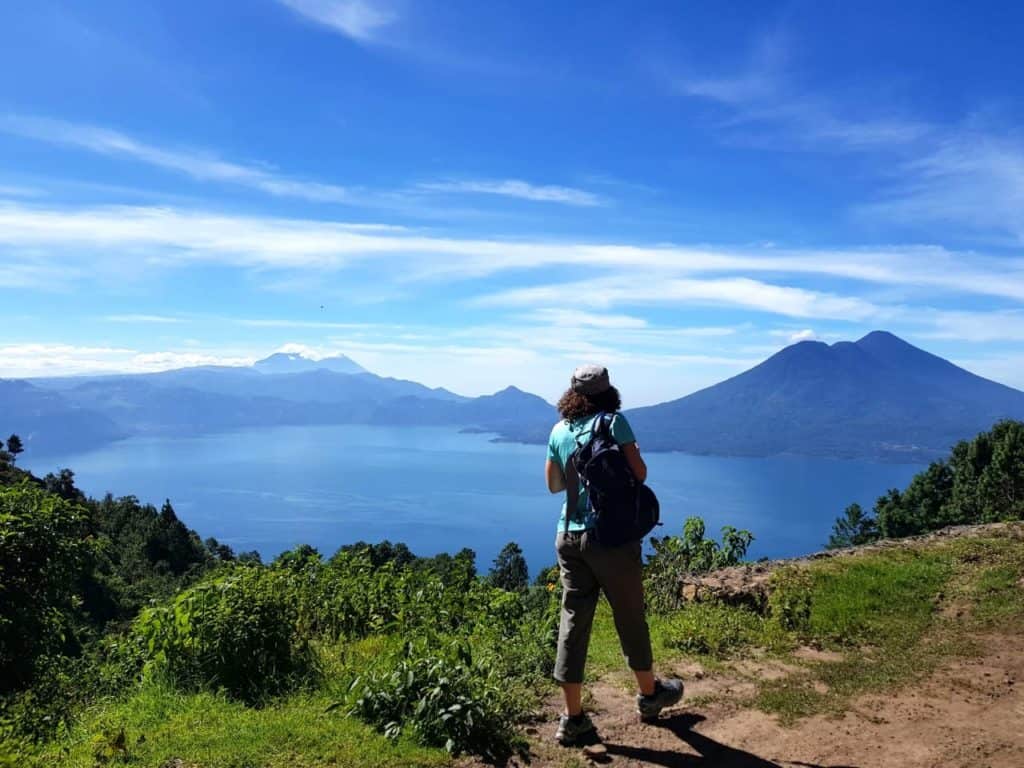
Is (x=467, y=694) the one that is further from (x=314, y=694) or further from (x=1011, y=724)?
(x=1011, y=724)

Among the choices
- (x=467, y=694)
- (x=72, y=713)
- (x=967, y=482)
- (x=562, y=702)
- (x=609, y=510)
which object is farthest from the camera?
Result: (x=967, y=482)

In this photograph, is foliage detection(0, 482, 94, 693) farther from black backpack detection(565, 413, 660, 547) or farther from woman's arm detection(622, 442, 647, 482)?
woman's arm detection(622, 442, 647, 482)

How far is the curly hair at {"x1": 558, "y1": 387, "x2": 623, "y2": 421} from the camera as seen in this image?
12.2 feet

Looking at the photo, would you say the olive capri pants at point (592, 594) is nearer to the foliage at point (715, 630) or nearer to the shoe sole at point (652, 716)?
the shoe sole at point (652, 716)

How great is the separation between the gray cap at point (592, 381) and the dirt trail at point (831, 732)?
1.90 metres

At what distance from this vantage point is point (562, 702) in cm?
429

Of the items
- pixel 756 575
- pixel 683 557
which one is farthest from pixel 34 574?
pixel 683 557

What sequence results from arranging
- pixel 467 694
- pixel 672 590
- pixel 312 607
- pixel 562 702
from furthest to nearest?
pixel 672 590
pixel 312 607
pixel 562 702
pixel 467 694

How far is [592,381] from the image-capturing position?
3.71 m

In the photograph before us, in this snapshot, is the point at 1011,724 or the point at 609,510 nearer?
the point at 609,510

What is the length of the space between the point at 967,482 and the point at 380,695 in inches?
1642

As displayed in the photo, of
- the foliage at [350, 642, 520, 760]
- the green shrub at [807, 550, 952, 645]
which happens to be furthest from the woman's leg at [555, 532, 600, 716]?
the green shrub at [807, 550, 952, 645]

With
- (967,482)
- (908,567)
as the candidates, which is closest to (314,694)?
(908,567)

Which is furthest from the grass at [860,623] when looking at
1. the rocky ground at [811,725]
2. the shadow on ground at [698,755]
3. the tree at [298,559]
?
the tree at [298,559]
